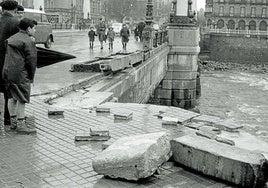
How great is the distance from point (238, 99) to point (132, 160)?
29.7 meters

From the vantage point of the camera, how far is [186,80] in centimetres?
2617

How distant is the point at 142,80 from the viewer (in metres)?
17.2

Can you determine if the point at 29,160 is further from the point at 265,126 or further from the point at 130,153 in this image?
the point at 265,126

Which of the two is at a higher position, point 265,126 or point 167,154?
point 167,154

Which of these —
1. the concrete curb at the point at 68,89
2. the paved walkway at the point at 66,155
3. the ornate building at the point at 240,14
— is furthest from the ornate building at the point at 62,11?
the paved walkway at the point at 66,155

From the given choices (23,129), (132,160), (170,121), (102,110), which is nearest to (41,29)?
(102,110)

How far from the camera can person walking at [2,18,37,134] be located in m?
6.49

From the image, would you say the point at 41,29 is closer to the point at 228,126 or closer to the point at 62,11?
the point at 228,126

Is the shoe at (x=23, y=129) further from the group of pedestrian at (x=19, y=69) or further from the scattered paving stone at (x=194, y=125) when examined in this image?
the scattered paving stone at (x=194, y=125)

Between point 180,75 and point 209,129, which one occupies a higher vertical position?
point 209,129

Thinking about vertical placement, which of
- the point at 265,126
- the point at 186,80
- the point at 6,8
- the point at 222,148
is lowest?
the point at 265,126

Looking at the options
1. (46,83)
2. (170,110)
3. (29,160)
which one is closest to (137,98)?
Result: (46,83)

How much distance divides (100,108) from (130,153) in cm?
358

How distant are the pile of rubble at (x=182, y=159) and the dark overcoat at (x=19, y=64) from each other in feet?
6.37
